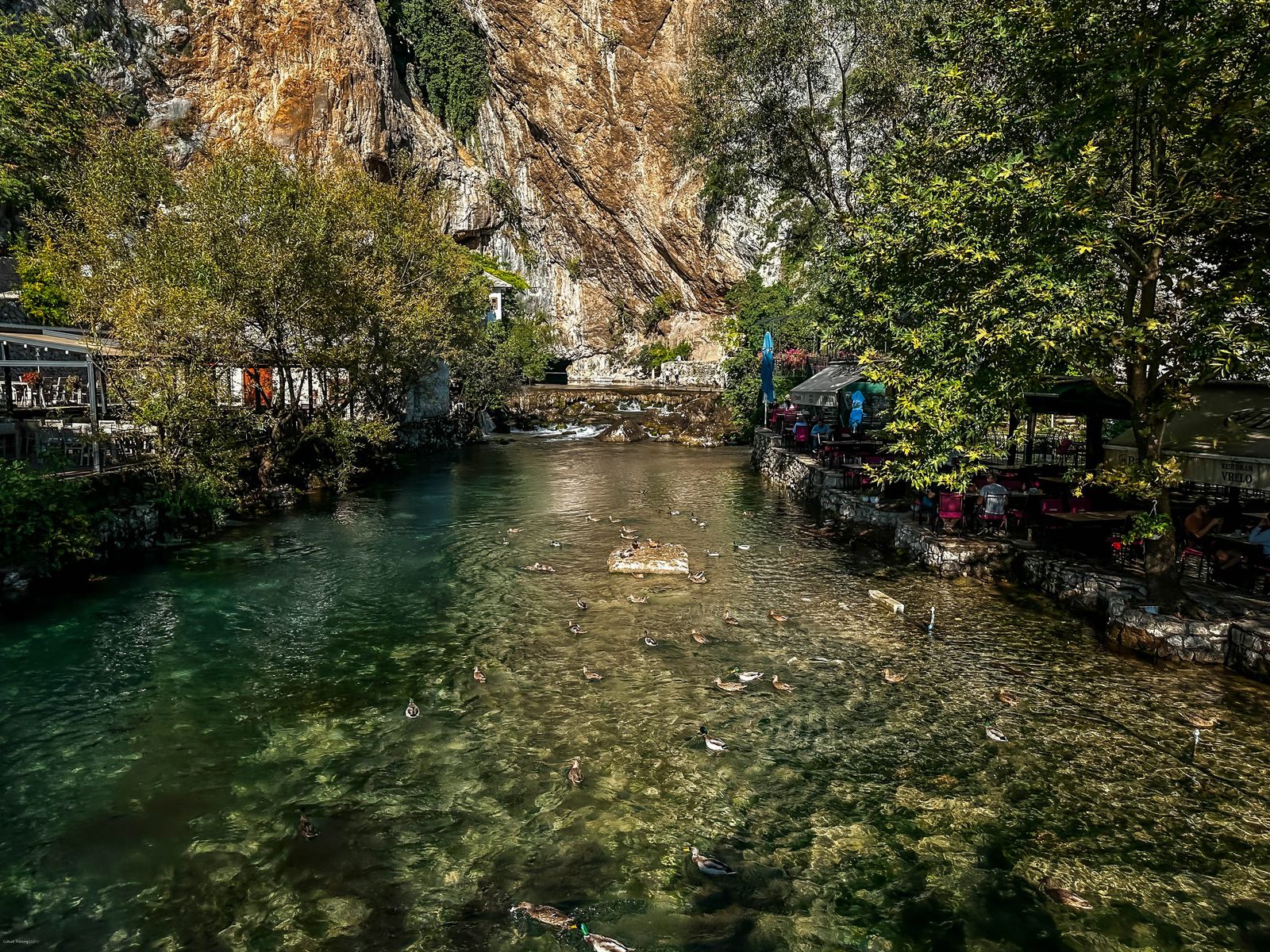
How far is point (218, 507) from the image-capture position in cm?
2070

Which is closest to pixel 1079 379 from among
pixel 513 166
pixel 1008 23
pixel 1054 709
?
pixel 1008 23

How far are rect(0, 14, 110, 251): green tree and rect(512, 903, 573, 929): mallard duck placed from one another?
129 feet

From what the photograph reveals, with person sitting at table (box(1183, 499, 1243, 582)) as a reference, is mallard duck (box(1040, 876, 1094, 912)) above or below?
below

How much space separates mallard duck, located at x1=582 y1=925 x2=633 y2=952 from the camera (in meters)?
5.78

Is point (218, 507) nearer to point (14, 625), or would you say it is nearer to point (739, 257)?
point (14, 625)

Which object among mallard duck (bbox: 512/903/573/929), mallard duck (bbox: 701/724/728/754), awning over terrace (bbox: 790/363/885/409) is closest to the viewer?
mallard duck (bbox: 512/903/573/929)

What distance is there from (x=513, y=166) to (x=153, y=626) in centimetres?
7016

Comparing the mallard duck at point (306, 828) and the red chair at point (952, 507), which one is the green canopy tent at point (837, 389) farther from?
the mallard duck at point (306, 828)

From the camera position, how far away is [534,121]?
72.8m

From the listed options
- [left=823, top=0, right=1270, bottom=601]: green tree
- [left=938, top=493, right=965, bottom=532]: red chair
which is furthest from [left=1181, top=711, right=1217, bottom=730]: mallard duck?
[left=938, top=493, right=965, bottom=532]: red chair

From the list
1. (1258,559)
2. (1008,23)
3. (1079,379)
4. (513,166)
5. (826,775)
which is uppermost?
(513,166)

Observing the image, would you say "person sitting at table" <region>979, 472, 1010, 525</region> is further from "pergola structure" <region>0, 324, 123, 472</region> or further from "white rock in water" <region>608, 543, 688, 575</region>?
"pergola structure" <region>0, 324, 123, 472</region>

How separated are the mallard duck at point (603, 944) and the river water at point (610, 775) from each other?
212 mm

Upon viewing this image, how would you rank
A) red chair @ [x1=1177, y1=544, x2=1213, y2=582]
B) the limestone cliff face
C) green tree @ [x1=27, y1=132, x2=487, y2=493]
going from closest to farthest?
1. red chair @ [x1=1177, y1=544, x2=1213, y2=582]
2. green tree @ [x1=27, y1=132, x2=487, y2=493]
3. the limestone cliff face
